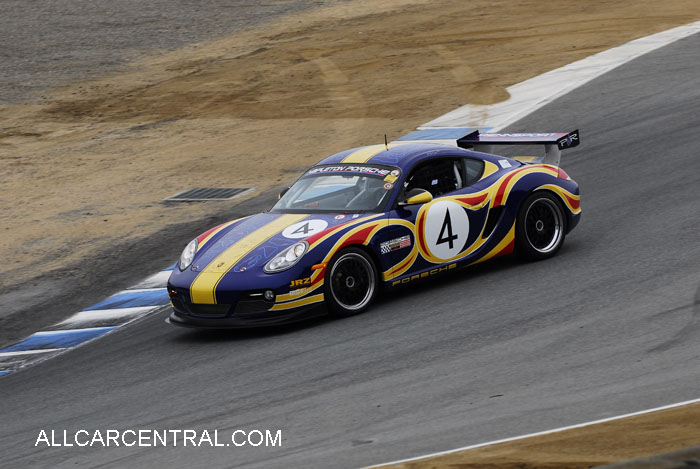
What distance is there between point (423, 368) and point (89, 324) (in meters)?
4.33

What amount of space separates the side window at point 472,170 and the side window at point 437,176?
6 centimetres

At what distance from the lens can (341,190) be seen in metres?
10.5

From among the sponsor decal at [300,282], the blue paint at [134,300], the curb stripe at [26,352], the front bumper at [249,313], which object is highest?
the sponsor decal at [300,282]

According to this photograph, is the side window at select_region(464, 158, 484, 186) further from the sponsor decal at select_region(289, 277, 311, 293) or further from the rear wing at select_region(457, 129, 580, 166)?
the sponsor decal at select_region(289, 277, 311, 293)

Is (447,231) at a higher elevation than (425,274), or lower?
higher

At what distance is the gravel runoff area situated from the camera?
2817 centimetres

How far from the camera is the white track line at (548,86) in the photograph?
18453mm

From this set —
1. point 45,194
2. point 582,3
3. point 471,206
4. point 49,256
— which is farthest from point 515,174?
point 582,3

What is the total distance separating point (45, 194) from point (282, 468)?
464 inches

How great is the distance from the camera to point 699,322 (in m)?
8.16

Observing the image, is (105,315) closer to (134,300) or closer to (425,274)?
(134,300)

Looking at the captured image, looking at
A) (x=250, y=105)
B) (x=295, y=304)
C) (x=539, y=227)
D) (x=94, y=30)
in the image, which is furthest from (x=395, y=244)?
(x=94, y=30)

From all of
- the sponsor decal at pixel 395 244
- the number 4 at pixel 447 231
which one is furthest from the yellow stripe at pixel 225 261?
the number 4 at pixel 447 231

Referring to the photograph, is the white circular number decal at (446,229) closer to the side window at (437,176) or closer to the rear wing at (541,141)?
the side window at (437,176)
